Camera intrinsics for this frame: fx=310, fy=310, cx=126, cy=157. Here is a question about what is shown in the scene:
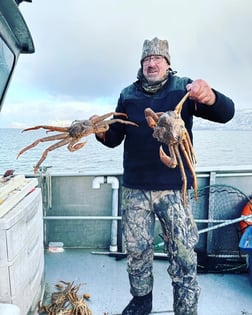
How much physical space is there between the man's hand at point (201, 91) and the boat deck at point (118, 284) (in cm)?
154

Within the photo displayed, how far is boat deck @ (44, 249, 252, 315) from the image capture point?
229cm

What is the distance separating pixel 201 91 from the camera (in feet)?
5.20

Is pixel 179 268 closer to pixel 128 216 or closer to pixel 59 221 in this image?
pixel 128 216

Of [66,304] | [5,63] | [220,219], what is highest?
[5,63]

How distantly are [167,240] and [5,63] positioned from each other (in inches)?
54.5

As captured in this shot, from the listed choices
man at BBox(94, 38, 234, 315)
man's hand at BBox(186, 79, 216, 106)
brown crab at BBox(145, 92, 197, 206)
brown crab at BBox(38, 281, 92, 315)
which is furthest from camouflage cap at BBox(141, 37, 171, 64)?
brown crab at BBox(38, 281, 92, 315)

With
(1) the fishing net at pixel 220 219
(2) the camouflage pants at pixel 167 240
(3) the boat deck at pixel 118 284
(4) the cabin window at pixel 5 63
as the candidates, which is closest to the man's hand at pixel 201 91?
(2) the camouflage pants at pixel 167 240

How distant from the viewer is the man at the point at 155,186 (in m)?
1.85

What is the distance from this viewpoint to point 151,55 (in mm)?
1884

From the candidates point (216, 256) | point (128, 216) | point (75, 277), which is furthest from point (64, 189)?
point (216, 256)

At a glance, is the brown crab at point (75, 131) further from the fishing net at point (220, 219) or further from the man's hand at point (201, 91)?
the fishing net at point (220, 219)

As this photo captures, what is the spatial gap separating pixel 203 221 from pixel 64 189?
57.6 inches

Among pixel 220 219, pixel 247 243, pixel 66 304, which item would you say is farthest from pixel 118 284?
pixel 220 219

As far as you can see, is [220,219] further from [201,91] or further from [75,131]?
[75,131]
